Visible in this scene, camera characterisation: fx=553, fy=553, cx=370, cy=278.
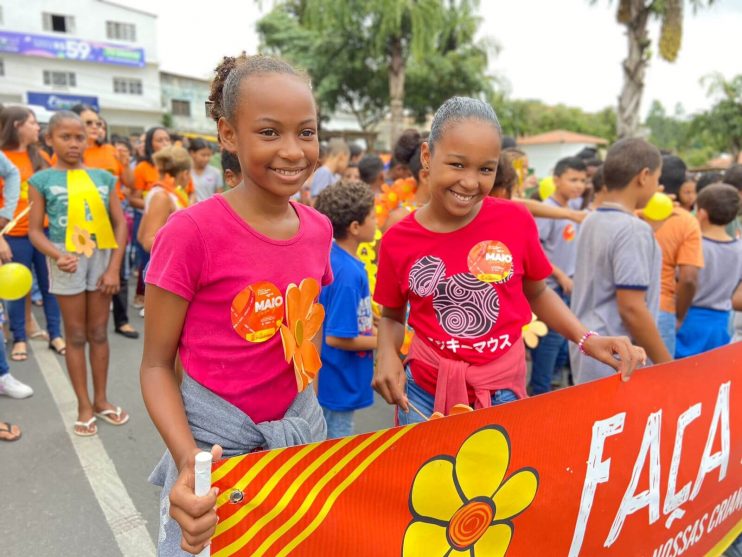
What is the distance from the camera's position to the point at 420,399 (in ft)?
6.81

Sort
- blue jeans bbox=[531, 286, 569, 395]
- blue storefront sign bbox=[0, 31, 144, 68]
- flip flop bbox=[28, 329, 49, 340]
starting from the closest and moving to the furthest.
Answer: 1. blue jeans bbox=[531, 286, 569, 395]
2. flip flop bbox=[28, 329, 49, 340]
3. blue storefront sign bbox=[0, 31, 144, 68]

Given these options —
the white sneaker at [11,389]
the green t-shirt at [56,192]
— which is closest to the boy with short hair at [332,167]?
the green t-shirt at [56,192]

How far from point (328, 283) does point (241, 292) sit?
1.48 ft

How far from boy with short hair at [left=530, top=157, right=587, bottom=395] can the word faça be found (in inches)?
78.8

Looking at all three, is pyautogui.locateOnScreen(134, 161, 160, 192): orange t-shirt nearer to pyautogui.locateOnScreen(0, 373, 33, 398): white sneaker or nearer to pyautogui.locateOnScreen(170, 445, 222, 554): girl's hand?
pyautogui.locateOnScreen(0, 373, 33, 398): white sneaker

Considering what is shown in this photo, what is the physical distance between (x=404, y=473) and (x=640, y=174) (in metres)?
2.00

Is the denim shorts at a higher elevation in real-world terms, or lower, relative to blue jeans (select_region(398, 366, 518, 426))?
higher

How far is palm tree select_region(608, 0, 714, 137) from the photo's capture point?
563 inches

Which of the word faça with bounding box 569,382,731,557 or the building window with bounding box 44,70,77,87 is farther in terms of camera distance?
the building window with bounding box 44,70,77,87

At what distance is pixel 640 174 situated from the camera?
2.69m

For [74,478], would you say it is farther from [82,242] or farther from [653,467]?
[653,467]

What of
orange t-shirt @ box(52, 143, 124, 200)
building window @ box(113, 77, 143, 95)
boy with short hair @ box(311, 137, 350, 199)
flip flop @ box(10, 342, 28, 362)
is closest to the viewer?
flip flop @ box(10, 342, 28, 362)

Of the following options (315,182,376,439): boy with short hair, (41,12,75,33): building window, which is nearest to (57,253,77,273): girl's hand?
(315,182,376,439): boy with short hair

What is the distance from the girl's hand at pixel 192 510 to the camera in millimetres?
1103
